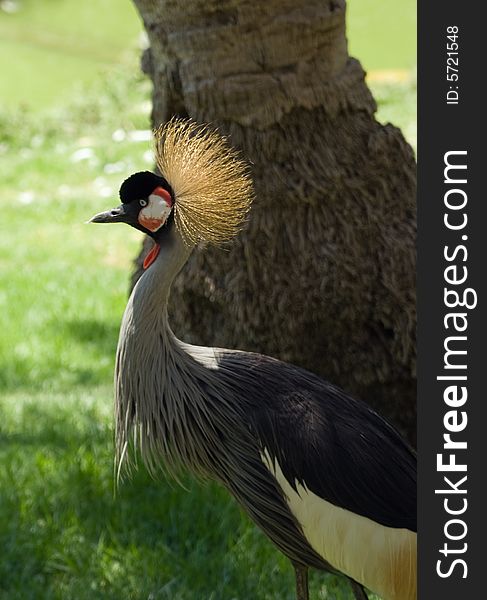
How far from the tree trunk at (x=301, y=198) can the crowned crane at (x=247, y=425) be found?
69 centimetres

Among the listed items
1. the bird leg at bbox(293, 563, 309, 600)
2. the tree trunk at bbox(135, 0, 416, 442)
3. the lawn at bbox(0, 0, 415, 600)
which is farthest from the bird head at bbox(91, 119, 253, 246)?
the lawn at bbox(0, 0, 415, 600)

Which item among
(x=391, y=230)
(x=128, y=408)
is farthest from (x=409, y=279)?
(x=128, y=408)

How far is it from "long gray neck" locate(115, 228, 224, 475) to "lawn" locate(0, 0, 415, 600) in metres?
0.56

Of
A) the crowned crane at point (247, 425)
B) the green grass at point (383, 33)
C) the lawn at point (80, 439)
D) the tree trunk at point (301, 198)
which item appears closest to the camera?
the crowned crane at point (247, 425)

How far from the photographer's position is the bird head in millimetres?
2889

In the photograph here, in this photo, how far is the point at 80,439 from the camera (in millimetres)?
4305

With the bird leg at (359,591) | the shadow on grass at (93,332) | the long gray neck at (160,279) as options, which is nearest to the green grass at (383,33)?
the shadow on grass at (93,332)

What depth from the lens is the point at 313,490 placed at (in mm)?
2852

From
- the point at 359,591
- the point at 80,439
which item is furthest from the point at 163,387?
the point at 80,439

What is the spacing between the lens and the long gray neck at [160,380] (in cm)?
292

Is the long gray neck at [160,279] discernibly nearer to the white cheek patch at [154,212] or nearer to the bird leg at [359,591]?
the white cheek patch at [154,212]

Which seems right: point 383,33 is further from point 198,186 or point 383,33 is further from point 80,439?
point 198,186

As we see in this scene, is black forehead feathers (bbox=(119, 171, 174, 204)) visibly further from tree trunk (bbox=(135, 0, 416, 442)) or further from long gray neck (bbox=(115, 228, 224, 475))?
tree trunk (bbox=(135, 0, 416, 442))

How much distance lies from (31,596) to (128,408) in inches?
29.3
